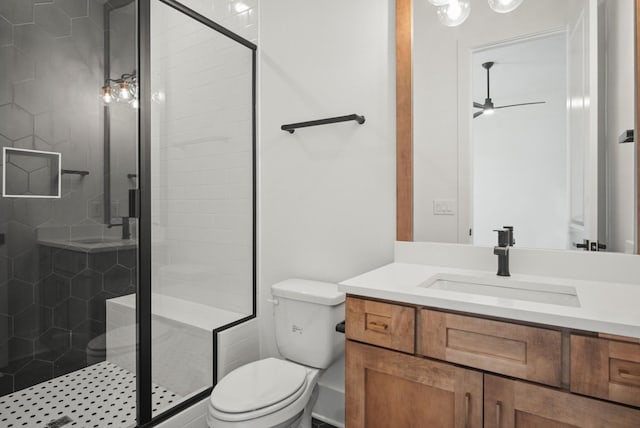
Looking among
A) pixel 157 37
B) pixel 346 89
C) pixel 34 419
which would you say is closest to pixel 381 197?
pixel 346 89

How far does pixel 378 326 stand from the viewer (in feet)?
3.77

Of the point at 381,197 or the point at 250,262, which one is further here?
the point at 250,262

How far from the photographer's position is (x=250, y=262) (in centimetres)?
204

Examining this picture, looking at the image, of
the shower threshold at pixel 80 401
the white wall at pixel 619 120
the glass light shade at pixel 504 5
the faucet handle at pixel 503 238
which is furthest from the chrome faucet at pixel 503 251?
the shower threshold at pixel 80 401

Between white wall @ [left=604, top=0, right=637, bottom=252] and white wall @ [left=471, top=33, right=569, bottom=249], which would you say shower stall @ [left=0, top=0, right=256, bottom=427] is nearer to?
white wall @ [left=471, top=33, right=569, bottom=249]

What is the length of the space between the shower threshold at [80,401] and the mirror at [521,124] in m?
1.33

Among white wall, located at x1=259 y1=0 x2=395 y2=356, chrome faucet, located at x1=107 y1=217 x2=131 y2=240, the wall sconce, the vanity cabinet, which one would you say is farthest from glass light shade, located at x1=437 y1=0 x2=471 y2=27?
chrome faucet, located at x1=107 y1=217 x2=131 y2=240

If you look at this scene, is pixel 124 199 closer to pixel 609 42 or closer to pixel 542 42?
pixel 542 42

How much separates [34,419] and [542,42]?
228 centimetres

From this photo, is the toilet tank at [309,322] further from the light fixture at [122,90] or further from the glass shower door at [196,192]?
the light fixture at [122,90]

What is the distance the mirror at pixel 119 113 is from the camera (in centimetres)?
140

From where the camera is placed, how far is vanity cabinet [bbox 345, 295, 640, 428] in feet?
2.74

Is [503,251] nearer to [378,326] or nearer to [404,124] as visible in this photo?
[378,326]

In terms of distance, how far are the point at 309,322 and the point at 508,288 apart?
0.82 metres
